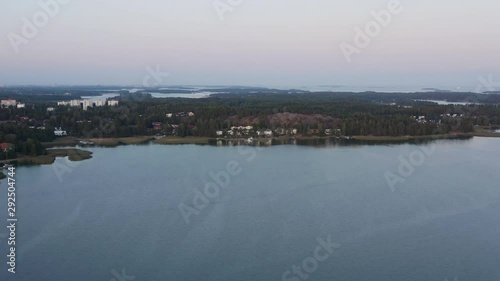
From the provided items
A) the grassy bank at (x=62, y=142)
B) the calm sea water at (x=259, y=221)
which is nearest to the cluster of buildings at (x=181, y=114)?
the grassy bank at (x=62, y=142)

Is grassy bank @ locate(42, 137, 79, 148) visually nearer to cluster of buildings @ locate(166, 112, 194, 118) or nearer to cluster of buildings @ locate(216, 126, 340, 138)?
cluster of buildings @ locate(216, 126, 340, 138)

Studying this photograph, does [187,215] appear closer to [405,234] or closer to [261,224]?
[261,224]

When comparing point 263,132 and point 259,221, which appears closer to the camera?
point 259,221

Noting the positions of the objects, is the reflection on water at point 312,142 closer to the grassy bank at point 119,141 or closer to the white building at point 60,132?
the grassy bank at point 119,141

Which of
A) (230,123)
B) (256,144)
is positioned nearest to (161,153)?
(256,144)

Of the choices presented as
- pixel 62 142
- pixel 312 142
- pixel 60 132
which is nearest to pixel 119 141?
pixel 62 142

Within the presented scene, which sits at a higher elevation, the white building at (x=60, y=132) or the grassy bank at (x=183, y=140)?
the white building at (x=60, y=132)

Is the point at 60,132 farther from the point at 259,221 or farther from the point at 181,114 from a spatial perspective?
the point at 259,221

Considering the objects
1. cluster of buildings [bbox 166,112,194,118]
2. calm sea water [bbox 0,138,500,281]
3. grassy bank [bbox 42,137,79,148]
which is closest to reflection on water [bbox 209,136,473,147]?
calm sea water [bbox 0,138,500,281]
